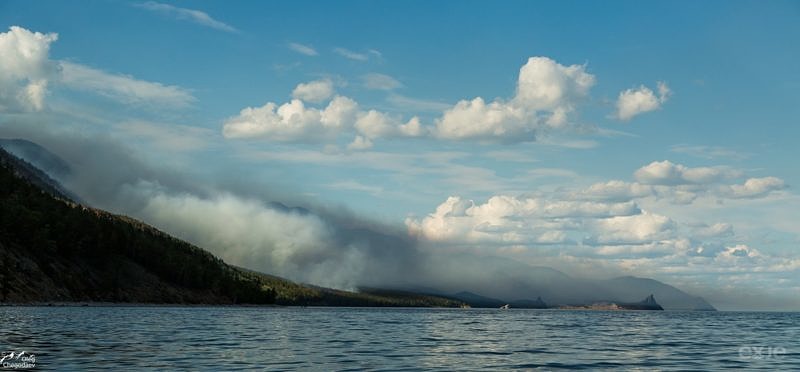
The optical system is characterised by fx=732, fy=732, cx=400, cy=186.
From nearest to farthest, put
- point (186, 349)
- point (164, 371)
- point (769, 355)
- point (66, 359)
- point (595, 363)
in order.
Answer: point (164, 371) → point (66, 359) → point (595, 363) → point (186, 349) → point (769, 355)

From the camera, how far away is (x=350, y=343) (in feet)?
246

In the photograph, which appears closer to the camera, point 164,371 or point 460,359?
point 164,371

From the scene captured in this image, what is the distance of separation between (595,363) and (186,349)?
33087 millimetres

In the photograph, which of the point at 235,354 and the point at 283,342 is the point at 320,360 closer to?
the point at 235,354

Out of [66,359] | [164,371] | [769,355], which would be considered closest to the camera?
[164,371]

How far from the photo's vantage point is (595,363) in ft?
182

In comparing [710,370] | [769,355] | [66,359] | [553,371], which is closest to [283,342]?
[66,359]

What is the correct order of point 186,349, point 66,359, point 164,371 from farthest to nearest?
point 186,349 → point 66,359 → point 164,371

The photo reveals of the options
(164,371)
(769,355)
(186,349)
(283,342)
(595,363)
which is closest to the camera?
(164,371)

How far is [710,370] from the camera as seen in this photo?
2042 inches

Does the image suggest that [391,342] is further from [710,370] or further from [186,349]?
[710,370]

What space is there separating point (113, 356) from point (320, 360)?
1471 cm

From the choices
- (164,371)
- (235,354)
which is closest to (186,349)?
(235,354)

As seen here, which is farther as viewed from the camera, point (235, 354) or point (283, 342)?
point (283, 342)
